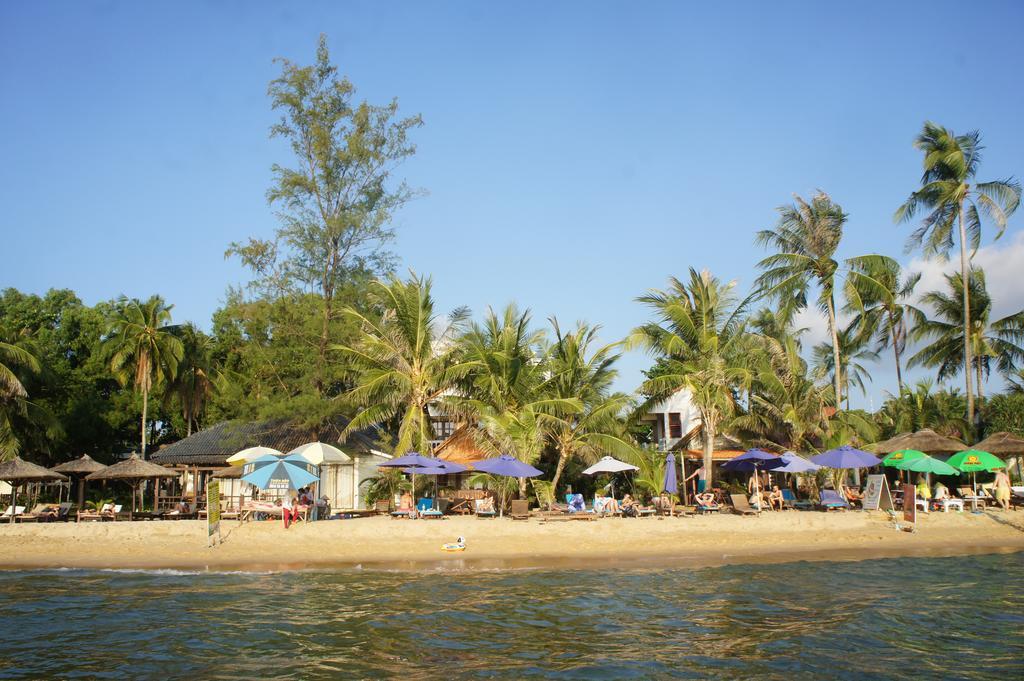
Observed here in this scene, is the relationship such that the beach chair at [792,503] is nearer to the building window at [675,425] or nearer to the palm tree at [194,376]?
the building window at [675,425]

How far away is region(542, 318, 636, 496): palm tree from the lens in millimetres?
26250

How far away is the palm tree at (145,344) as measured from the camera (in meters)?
34.3

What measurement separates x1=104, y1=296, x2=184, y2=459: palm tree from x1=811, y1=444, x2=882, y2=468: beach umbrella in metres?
26.9

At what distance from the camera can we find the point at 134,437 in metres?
42.4

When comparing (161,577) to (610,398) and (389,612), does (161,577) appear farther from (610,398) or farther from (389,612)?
(610,398)

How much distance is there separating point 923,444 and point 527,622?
18033mm

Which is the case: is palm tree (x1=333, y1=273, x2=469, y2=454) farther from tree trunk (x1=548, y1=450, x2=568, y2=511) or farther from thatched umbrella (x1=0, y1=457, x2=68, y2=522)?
thatched umbrella (x1=0, y1=457, x2=68, y2=522)

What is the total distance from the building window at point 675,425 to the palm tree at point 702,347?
30.6 feet

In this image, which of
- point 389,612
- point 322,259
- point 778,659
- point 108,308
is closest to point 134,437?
point 108,308

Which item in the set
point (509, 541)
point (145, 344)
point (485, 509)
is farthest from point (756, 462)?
point (145, 344)

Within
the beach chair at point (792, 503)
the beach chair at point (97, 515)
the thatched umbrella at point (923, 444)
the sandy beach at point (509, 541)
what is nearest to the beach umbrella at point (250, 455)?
the sandy beach at point (509, 541)

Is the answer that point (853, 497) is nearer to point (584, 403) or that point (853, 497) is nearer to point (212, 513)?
point (584, 403)

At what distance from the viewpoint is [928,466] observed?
23.2 metres

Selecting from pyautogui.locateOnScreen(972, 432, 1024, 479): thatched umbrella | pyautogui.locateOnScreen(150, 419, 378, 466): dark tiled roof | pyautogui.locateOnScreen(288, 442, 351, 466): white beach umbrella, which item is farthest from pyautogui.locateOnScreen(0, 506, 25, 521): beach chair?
pyautogui.locateOnScreen(972, 432, 1024, 479): thatched umbrella
